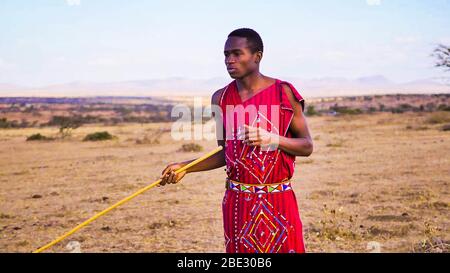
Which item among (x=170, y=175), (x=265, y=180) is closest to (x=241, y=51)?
(x=265, y=180)

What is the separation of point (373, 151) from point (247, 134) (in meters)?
14.2

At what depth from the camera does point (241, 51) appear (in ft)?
8.92

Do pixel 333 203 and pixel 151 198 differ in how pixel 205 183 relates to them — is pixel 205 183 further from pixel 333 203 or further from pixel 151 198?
pixel 333 203

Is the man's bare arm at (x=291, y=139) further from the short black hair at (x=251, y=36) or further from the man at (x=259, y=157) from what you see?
the short black hair at (x=251, y=36)

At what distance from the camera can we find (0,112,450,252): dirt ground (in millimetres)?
6680

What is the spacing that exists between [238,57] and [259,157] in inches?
20.0

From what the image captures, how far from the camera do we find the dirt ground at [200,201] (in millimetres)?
6680

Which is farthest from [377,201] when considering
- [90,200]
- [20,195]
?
[20,195]

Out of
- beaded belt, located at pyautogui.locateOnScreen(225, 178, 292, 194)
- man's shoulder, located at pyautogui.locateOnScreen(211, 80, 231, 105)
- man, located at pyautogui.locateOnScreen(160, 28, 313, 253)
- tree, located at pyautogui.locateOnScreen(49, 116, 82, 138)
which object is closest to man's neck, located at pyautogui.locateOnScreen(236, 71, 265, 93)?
man, located at pyautogui.locateOnScreen(160, 28, 313, 253)

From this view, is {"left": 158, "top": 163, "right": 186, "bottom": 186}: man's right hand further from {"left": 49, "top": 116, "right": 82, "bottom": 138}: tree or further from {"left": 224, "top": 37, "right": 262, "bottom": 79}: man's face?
{"left": 49, "top": 116, "right": 82, "bottom": 138}: tree

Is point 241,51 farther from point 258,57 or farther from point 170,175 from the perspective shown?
point 170,175

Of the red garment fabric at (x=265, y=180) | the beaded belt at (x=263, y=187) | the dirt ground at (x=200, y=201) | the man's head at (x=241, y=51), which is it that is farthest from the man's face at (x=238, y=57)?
the dirt ground at (x=200, y=201)

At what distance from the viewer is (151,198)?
962cm

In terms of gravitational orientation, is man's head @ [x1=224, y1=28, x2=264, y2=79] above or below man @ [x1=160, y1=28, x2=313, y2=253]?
above
